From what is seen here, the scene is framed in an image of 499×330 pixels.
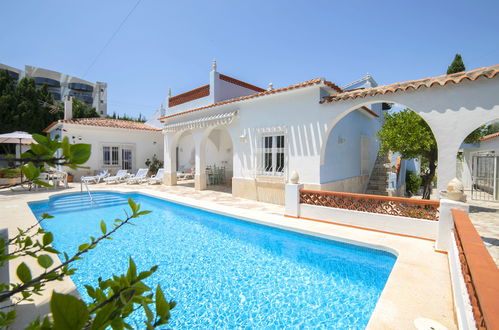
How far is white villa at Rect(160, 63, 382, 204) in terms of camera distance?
37.4 feet

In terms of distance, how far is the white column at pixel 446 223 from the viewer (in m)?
6.65

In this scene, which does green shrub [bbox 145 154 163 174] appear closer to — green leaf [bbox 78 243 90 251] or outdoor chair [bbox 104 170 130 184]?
outdoor chair [bbox 104 170 130 184]

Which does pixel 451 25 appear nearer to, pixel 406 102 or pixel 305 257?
pixel 406 102

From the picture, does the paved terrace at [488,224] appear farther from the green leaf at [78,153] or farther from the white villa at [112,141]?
the white villa at [112,141]

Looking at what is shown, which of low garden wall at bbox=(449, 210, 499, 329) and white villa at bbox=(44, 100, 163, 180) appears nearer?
low garden wall at bbox=(449, 210, 499, 329)

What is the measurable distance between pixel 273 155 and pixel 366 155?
744 centimetres

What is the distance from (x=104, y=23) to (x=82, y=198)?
10728 mm

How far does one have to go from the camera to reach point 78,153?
44.9 inches

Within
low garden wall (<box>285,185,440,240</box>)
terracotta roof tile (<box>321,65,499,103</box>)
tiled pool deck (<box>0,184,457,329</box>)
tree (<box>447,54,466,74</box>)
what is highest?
tree (<box>447,54,466,74</box>)

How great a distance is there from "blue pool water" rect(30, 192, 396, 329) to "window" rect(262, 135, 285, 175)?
3804 mm

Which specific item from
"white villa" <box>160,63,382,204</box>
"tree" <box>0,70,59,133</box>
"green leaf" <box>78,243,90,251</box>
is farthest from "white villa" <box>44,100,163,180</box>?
"green leaf" <box>78,243,90,251</box>

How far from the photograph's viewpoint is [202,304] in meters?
5.30

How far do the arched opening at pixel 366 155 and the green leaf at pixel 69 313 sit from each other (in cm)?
1014

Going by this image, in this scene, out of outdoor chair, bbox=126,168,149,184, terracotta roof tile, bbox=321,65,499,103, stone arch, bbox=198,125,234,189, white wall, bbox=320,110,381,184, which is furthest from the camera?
stone arch, bbox=198,125,234,189
